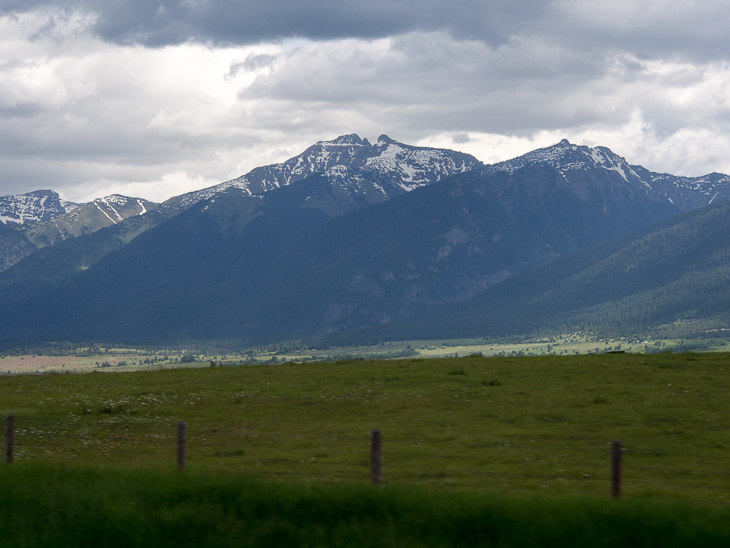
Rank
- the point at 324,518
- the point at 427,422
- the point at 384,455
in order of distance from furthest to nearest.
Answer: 1. the point at 427,422
2. the point at 384,455
3. the point at 324,518

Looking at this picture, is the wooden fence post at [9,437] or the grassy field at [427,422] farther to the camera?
the wooden fence post at [9,437]

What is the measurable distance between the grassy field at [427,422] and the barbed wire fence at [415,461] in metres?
0.08

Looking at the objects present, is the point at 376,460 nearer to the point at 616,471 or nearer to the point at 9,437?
the point at 616,471

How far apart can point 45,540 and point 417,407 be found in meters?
24.6

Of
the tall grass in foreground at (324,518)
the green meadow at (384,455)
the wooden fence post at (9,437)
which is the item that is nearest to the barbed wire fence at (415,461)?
the wooden fence post at (9,437)

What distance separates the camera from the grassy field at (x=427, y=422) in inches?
1037

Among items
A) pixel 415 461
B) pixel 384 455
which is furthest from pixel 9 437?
pixel 415 461

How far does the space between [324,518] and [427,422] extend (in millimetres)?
17434

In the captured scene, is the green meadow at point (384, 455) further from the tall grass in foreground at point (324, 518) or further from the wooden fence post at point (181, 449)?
the wooden fence post at point (181, 449)

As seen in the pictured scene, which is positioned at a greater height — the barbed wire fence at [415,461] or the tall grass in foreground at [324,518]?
the tall grass in foreground at [324,518]

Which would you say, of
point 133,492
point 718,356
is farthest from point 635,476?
point 718,356

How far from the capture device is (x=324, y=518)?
1934 cm

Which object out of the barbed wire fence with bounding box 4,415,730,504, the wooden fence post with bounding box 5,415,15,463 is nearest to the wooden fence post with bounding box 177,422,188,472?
the barbed wire fence with bounding box 4,415,730,504

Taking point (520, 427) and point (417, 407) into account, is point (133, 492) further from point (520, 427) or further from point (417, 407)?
point (417, 407)
